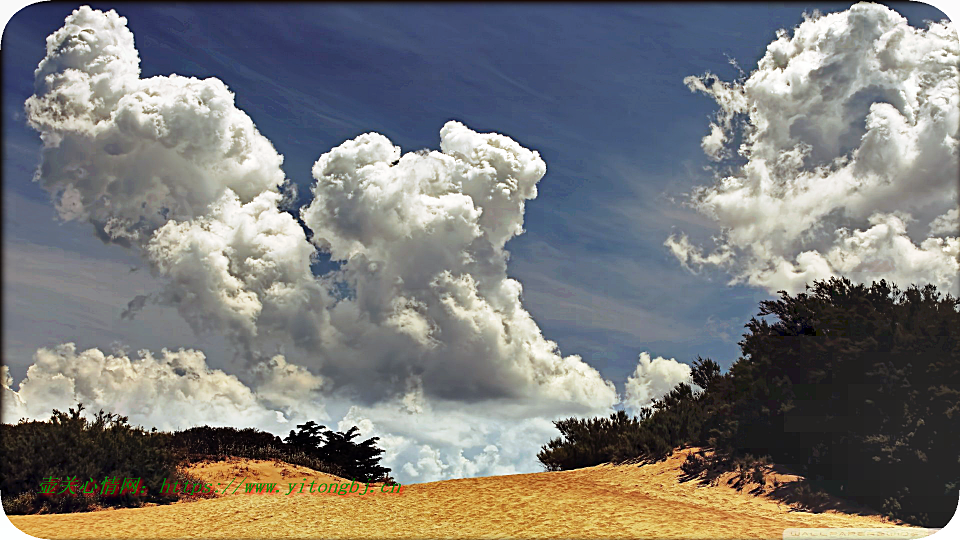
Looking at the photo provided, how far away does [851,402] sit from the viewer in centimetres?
1748

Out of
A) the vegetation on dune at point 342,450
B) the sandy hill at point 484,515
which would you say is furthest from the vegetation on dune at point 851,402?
the vegetation on dune at point 342,450

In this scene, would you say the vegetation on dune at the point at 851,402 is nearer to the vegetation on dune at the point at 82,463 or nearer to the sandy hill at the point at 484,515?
the sandy hill at the point at 484,515

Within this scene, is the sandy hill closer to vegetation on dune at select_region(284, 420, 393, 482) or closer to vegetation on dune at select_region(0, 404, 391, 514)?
vegetation on dune at select_region(0, 404, 391, 514)

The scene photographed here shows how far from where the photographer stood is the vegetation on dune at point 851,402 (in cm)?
1630

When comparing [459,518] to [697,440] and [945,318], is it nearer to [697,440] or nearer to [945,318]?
[697,440]

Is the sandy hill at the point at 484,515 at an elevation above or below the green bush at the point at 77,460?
below

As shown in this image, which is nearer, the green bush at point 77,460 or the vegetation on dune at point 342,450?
the green bush at point 77,460

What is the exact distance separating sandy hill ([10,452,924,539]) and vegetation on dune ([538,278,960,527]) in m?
1.08

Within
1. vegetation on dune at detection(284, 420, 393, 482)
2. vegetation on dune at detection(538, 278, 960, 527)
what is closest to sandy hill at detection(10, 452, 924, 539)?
vegetation on dune at detection(538, 278, 960, 527)

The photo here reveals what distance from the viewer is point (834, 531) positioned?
13.8 m

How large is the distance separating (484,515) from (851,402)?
32.4 ft

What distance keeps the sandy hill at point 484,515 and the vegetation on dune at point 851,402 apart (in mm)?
1077

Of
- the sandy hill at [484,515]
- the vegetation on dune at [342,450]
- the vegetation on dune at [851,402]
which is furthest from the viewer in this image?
the vegetation on dune at [342,450]

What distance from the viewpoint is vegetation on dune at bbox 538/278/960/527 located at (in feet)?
53.5
